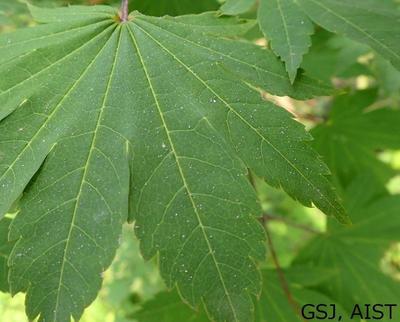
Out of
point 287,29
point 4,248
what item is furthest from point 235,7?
point 4,248

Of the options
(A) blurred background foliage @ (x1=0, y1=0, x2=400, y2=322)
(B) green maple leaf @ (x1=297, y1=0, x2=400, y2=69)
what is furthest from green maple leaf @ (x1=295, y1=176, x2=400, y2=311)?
(B) green maple leaf @ (x1=297, y1=0, x2=400, y2=69)

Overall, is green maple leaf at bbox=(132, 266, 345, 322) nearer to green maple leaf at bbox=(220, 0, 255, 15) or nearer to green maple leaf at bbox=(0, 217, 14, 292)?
green maple leaf at bbox=(0, 217, 14, 292)

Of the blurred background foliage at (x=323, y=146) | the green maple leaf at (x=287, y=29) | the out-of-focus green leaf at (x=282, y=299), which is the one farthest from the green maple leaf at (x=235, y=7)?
the out-of-focus green leaf at (x=282, y=299)

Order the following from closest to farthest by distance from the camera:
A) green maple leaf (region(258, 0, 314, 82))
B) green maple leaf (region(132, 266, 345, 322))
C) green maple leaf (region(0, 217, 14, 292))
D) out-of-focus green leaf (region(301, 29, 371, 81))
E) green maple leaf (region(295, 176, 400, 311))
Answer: green maple leaf (region(258, 0, 314, 82))
green maple leaf (region(0, 217, 14, 292))
green maple leaf (region(132, 266, 345, 322))
green maple leaf (region(295, 176, 400, 311))
out-of-focus green leaf (region(301, 29, 371, 81))

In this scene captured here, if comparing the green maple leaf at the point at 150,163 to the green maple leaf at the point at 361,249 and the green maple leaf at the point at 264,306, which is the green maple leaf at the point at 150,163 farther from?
the green maple leaf at the point at 361,249

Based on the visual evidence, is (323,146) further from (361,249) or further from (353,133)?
(361,249)

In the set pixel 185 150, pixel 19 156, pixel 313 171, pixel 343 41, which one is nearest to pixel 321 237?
pixel 343 41
